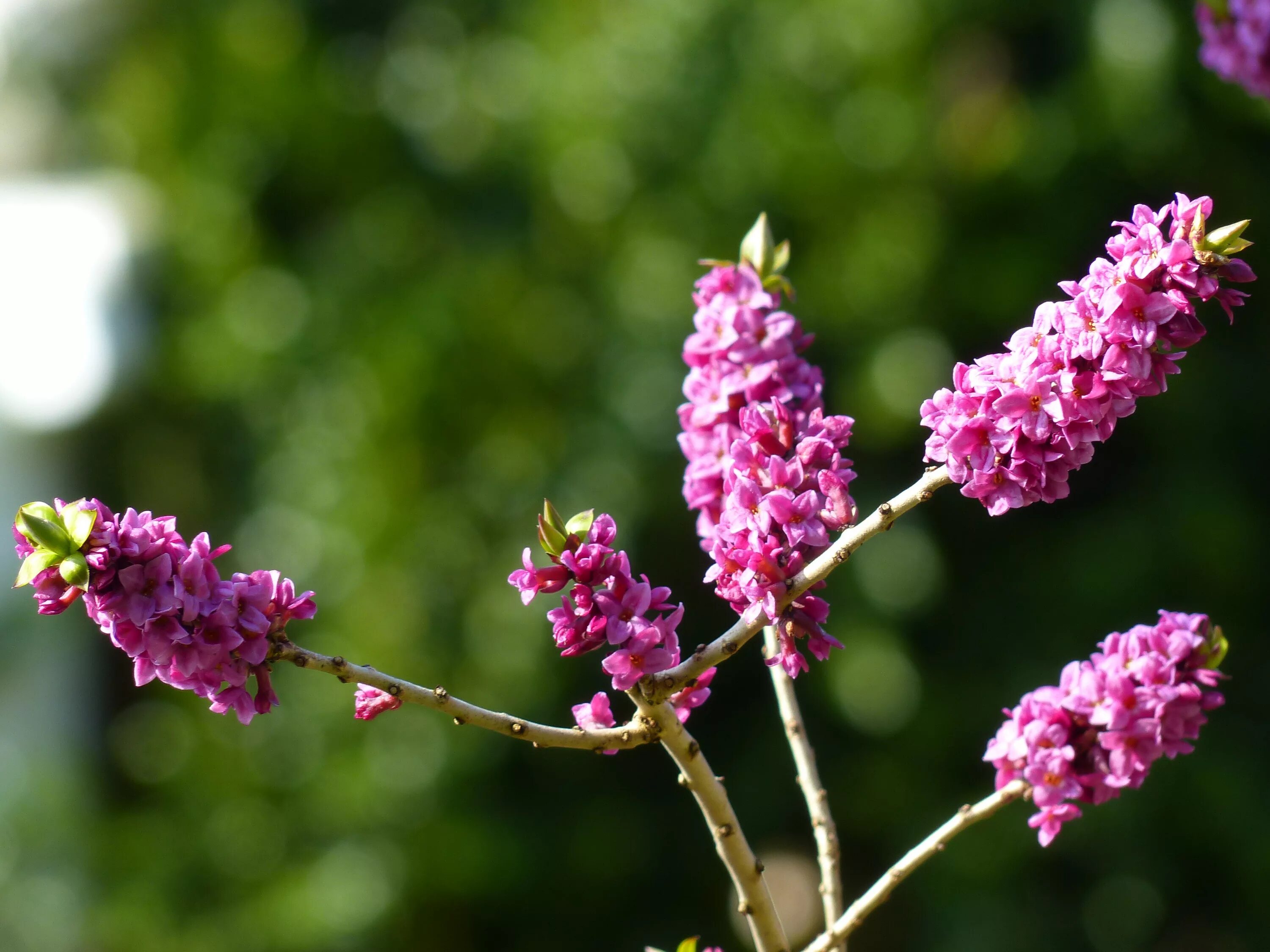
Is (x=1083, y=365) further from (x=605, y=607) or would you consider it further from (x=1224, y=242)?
(x=605, y=607)

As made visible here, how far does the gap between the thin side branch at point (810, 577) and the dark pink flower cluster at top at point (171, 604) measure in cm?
24

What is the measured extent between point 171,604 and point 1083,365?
1.73ft

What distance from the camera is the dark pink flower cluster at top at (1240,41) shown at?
0.98 m

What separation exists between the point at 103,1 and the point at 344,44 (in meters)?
1.35

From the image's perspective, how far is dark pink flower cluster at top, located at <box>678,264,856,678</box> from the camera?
74 centimetres

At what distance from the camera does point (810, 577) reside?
2.34 feet

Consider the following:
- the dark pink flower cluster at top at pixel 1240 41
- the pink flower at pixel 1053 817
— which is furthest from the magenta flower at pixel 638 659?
the dark pink flower cluster at top at pixel 1240 41

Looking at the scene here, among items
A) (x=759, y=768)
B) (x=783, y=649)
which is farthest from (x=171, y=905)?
(x=783, y=649)

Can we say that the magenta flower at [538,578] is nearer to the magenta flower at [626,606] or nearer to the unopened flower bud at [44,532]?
the magenta flower at [626,606]

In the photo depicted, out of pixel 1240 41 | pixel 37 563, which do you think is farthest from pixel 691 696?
pixel 1240 41

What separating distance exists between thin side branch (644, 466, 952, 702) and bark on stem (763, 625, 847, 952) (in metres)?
0.13

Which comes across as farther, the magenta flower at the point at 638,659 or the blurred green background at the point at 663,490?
the blurred green background at the point at 663,490

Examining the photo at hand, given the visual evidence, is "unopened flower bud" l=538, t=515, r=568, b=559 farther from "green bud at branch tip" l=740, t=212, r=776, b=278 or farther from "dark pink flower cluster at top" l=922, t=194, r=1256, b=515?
"green bud at branch tip" l=740, t=212, r=776, b=278

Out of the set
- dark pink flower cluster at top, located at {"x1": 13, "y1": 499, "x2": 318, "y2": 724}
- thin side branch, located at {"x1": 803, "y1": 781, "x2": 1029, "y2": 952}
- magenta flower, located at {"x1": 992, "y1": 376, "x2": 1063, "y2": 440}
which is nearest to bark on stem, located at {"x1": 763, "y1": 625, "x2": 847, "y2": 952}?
thin side branch, located at {"x1": 803, "y1": 781, "x2": 1029, "y2": 952}
